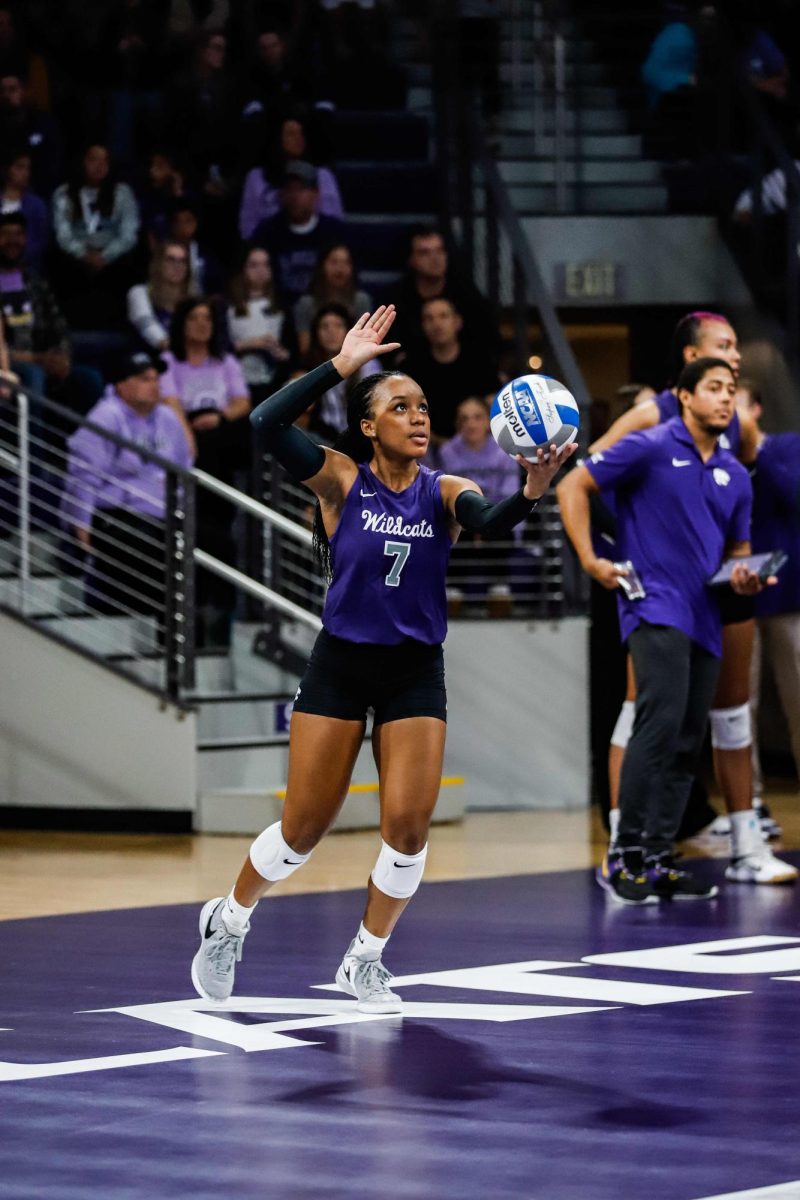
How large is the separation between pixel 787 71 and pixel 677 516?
28.5 feet

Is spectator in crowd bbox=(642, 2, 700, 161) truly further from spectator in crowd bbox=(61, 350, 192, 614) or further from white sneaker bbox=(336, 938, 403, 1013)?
white sneaker bbox=(336, 938, 403, 1013)

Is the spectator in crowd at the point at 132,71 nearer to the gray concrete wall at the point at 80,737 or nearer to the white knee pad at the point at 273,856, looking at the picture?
the gray concrete wall at the point at 80,737

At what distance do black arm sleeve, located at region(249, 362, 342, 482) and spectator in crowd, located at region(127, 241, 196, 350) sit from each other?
761 cm

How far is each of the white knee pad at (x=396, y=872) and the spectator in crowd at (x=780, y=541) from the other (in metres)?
4.37

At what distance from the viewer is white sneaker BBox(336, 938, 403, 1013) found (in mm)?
6395

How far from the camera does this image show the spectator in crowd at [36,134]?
14945mm

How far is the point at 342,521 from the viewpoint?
21.3 ft

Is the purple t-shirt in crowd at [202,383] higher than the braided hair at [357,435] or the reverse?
the reverse

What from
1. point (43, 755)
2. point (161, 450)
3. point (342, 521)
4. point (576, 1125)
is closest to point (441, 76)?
point (161, 450)

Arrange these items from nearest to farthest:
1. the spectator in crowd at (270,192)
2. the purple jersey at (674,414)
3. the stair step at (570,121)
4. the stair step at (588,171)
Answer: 1. the purple jersey at (674,414)
2. the spectator in crowd at (270,192)
3. the stair step at (588,171)
4. the stair step at (570,121)

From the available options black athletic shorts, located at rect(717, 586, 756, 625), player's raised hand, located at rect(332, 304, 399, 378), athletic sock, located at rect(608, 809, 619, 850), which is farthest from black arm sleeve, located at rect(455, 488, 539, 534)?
black athletic shorts, located at rect(717, 586, 756, 625)

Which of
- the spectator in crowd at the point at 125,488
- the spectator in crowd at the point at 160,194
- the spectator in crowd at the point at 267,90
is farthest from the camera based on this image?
the spectator in crowd at the point at 267,90

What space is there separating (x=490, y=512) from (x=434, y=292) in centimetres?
801

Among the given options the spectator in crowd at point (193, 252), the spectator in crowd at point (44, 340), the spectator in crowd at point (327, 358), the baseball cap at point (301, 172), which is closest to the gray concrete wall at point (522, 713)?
the spectator in crowd at point (327, 358)
